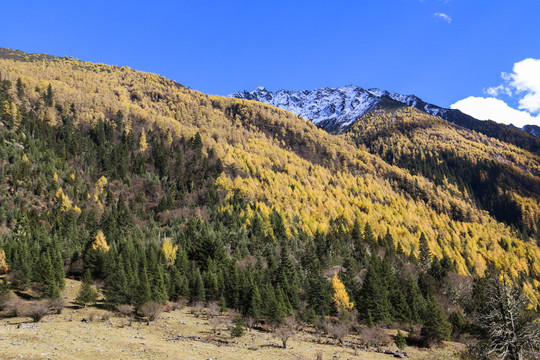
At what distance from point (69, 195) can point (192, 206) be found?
48288mm

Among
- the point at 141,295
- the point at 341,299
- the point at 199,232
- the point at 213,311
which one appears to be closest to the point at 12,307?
the point at 141,295

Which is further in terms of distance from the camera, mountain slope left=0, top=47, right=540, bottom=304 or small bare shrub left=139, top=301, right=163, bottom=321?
mountain slope left=0, top=47, right=540, bottom=304

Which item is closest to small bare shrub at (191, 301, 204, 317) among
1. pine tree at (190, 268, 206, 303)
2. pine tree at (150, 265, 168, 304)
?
pine tree at (190, 268, 206, 303)

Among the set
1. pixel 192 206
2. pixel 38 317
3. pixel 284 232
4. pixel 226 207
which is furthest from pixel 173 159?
pixel 38 317

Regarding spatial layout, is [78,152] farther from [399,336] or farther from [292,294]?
→ [399,336]

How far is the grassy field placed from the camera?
28.0m

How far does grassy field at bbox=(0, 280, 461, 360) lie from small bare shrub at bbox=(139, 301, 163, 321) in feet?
4.75

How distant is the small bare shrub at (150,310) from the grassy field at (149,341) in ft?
4.75

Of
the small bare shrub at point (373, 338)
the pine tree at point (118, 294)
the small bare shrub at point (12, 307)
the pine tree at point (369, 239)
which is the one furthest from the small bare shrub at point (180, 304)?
the pine tree at point (369, 239)

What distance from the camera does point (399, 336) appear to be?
2170 inches

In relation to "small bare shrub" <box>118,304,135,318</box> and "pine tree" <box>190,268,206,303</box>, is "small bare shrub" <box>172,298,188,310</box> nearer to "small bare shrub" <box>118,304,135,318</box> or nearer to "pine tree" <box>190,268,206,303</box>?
"pine tree" <box>190,268,206,303</box>

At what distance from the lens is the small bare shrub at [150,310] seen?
56275 millimetres

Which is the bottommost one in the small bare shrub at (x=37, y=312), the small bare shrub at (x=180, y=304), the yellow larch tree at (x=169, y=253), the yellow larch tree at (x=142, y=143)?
the small bare shrub at (x=180, y=304)

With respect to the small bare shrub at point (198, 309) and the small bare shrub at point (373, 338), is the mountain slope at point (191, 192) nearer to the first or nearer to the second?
the small bare shrub at point (198, 309)
